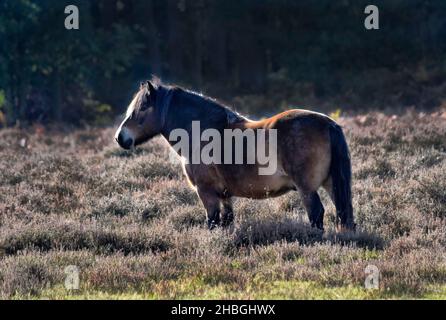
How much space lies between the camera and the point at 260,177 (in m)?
8.17

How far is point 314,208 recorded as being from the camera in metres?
7.87

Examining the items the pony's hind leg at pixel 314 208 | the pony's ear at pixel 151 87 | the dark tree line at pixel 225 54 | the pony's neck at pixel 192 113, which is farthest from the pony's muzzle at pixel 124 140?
the dark tree line at pixel 225 54

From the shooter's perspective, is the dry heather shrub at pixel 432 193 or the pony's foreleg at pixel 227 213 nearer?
the pony's foreleg at pixel 227 213

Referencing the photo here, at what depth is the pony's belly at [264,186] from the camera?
8039 mm

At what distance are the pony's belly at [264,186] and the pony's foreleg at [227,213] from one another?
262 millimetres

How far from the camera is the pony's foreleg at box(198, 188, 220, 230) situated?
338 inches

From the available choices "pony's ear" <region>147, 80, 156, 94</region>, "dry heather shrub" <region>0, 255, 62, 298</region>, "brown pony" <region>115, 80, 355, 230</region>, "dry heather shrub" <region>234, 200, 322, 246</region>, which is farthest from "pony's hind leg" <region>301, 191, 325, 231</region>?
"dry heather shrub" <region>0, 255, 62, 298</region>

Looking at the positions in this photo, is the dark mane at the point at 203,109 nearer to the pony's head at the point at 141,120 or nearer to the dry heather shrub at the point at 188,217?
the pony's head at the point at 141,120

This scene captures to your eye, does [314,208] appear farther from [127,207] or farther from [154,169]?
[154,169]

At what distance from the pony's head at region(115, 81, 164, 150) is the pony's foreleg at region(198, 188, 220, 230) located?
43.2 inches

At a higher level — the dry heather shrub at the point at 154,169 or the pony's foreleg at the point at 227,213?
Answer: the dry heather shrub at the point at 154,169

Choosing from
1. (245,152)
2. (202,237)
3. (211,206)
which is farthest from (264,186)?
(202,237)

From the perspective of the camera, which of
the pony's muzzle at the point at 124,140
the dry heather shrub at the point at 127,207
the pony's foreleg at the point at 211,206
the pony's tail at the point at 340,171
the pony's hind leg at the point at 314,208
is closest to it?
the pony's tail at the point at 340,171
